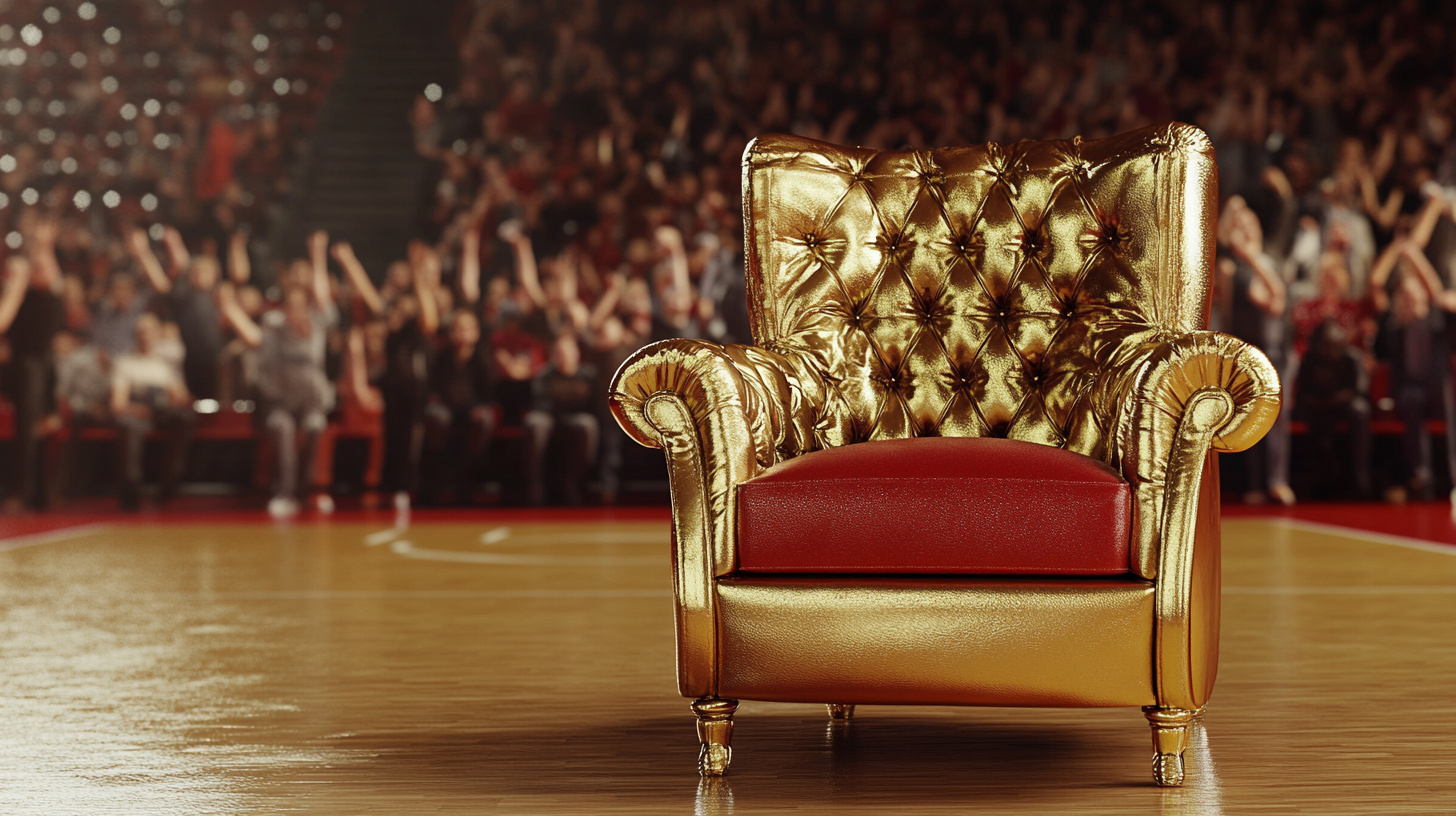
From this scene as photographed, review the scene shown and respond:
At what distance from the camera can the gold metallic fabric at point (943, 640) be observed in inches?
66.8

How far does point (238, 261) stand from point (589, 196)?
1950 mm

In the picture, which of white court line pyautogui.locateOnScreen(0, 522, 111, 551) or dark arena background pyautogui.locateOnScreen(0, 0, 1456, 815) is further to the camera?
dark arena background pyautogui.locateOnScreen(0, 0, 1456, 815)

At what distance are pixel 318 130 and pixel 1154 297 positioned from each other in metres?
6.83

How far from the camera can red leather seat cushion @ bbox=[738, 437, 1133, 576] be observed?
1706 millimetres

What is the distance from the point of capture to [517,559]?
15.3ft

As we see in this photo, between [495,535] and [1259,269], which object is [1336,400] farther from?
[495,535]

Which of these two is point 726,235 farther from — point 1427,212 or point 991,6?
point 1427,212

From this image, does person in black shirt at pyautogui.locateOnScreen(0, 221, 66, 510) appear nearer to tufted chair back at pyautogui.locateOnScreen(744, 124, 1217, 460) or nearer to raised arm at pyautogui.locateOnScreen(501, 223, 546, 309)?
raised arm at pyautogui.locateOnScreen(501, 223, 546, 309)

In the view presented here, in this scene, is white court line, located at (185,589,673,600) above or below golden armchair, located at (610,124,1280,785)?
below

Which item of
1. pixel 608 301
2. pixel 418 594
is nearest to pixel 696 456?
pixel 418 594

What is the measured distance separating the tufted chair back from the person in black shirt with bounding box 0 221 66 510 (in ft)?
19.9

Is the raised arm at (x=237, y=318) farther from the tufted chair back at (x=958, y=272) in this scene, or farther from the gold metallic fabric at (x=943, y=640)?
the gold metallic fabric at (x=943, y=640)

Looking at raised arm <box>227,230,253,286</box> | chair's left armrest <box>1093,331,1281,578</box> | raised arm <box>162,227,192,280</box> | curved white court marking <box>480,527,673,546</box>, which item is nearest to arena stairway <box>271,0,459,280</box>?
raised arm <box>227,230,253,286</box>

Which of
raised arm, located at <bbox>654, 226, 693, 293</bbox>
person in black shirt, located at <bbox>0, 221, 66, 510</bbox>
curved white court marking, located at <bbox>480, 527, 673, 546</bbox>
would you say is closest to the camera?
curved white court marking, located at <bbox>480, 527, 673, 546</bbox>
